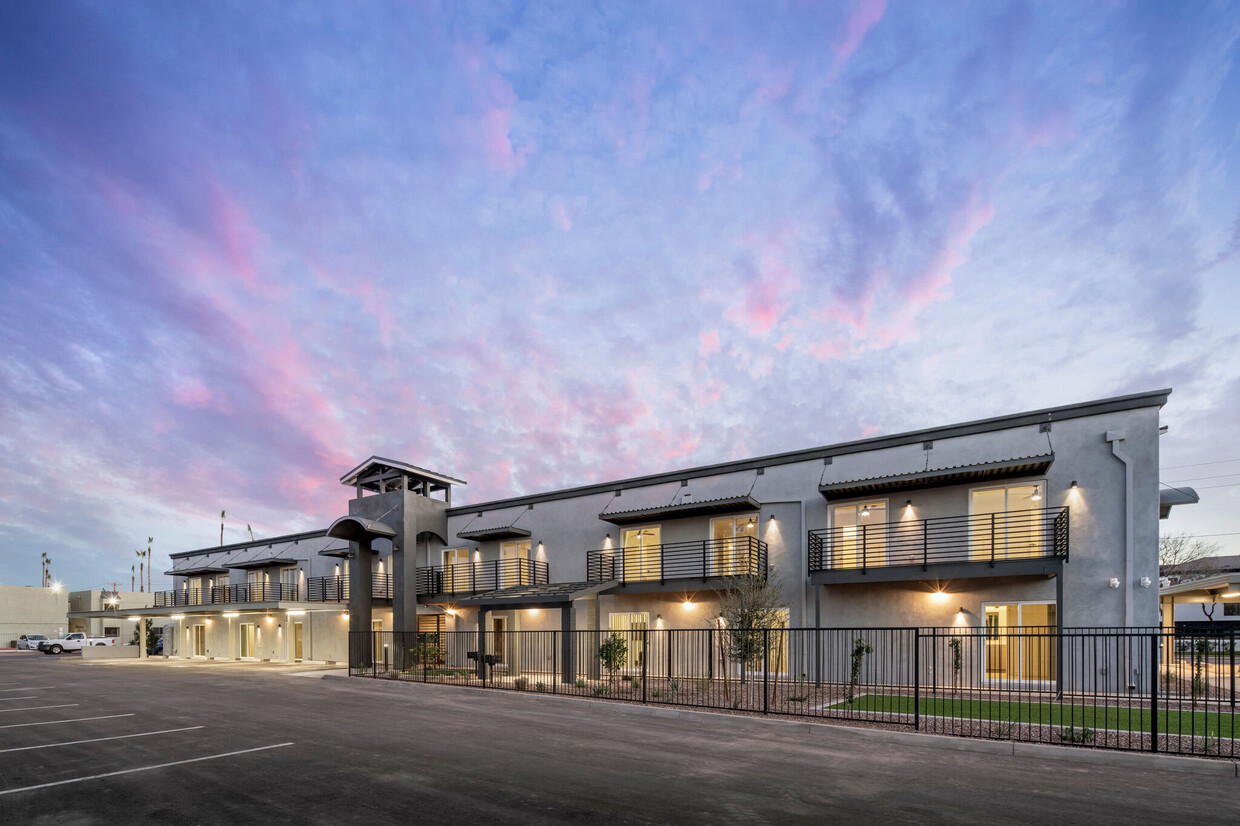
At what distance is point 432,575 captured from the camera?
3275 centimetres

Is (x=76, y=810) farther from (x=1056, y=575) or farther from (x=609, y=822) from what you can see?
(x=1056, y=575)

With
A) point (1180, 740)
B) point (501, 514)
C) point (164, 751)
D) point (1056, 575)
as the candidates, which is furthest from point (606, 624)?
point (1180, 740)

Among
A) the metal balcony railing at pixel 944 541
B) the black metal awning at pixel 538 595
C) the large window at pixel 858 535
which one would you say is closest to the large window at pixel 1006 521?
the metal balcony railing at pixel 944 541

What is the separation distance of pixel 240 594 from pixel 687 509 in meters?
34.2

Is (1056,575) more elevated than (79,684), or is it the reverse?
(1056,575)

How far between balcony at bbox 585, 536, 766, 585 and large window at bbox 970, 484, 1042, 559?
20.2 feet

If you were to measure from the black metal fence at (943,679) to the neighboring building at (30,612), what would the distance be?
72700mm

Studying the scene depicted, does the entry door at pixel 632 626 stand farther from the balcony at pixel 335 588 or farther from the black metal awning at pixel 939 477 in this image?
the balcony at pixel 335 588

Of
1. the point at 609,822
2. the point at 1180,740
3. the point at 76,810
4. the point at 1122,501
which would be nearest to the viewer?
the point at 609,822

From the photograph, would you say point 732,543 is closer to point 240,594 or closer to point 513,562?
point 513,562

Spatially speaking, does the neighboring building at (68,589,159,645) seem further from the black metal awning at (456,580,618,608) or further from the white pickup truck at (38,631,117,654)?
the black metal awning at (456,580,618,608)

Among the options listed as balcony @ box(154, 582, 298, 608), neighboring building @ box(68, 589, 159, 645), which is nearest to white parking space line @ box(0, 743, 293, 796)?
balcony @ box(154, 582, 298, 608)

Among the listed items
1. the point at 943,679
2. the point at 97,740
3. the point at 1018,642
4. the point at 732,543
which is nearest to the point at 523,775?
the point at 97,740

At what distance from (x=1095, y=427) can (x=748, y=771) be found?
45.4ft
